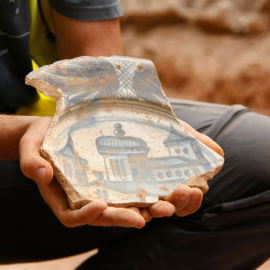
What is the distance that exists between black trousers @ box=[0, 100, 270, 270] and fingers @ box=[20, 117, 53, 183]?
9.7 inches

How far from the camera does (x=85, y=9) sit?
49.0 inches

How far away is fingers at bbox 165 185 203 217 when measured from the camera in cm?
86

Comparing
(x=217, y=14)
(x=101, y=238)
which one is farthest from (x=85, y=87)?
(x=217, y=14)

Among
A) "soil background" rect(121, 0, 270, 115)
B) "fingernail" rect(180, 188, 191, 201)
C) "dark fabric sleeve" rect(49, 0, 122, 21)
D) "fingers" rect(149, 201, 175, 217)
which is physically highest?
"dark fabric sleeve" rect(49, 0, 122, 21)

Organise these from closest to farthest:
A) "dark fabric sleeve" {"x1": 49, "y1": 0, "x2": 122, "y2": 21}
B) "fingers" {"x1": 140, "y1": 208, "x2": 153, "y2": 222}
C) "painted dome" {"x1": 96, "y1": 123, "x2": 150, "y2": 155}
Answer: "fingers" {"x1": 140, "y1": 208, "x2": 153, "y2": 222}
"painted dome" {"x1": 96, "y1": 123, "x2": 150, "y2": 155}
"dark fabric sleeve" {"x1": 49, "y1": 0, "x2": 122, "y2": 21}

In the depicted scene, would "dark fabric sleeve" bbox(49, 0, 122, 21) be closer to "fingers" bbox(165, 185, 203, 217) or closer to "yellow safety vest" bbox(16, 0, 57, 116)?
"yellow safety vest" bbox(16, 0, 57, 116)

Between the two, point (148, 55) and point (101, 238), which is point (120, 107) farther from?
point (148, 55)

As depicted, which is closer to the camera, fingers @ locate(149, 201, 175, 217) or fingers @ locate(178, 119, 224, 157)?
fingers @ locate(149, 201, 175, 217)

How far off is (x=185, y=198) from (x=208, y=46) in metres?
2.10

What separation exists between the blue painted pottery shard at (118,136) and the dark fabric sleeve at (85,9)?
0.70 ft

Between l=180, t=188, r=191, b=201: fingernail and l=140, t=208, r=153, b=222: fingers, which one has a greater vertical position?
l=180, t=188, r=191, b=201: fingernail

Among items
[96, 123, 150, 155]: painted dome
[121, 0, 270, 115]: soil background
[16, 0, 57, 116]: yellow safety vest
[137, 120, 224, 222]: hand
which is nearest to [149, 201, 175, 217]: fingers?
[137, 120, 224, 222]: hand

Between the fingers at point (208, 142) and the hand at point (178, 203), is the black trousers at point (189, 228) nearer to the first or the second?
the fingers at point (208, 142)

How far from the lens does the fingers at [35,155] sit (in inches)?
31.9
